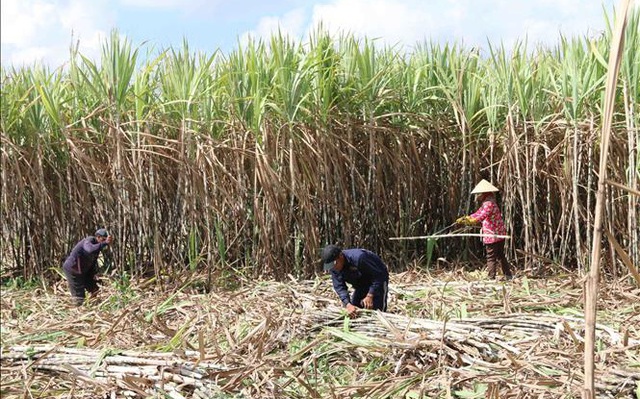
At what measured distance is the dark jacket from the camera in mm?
4207

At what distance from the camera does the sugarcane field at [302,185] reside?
5.06m

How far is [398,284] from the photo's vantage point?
5.63 meters

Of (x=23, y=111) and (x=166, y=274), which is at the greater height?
(x=23, y=111)

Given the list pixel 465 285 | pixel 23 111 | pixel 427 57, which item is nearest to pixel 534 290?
pixel 465 285

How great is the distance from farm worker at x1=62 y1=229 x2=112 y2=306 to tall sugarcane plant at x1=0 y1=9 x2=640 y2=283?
0.24m

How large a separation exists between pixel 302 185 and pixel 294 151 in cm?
28

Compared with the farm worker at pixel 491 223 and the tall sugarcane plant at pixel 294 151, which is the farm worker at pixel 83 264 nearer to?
the tall sugarcane plant at pixel 294 151

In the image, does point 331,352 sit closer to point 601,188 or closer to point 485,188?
point 601,188

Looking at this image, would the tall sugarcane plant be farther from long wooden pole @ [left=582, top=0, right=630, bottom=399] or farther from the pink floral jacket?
long wooden pole @ [left=582, top=0, right=630, bottom=399]

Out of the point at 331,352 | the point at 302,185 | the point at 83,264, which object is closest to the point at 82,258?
the point at 83,264

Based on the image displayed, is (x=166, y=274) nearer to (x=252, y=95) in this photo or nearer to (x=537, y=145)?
(x=252, y=95)

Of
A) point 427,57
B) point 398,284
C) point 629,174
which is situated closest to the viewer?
point 629,174

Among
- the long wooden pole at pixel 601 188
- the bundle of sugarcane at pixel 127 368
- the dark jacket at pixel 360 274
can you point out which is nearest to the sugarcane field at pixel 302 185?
the dark jacket at pixel 360 274

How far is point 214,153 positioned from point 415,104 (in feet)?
6.04
